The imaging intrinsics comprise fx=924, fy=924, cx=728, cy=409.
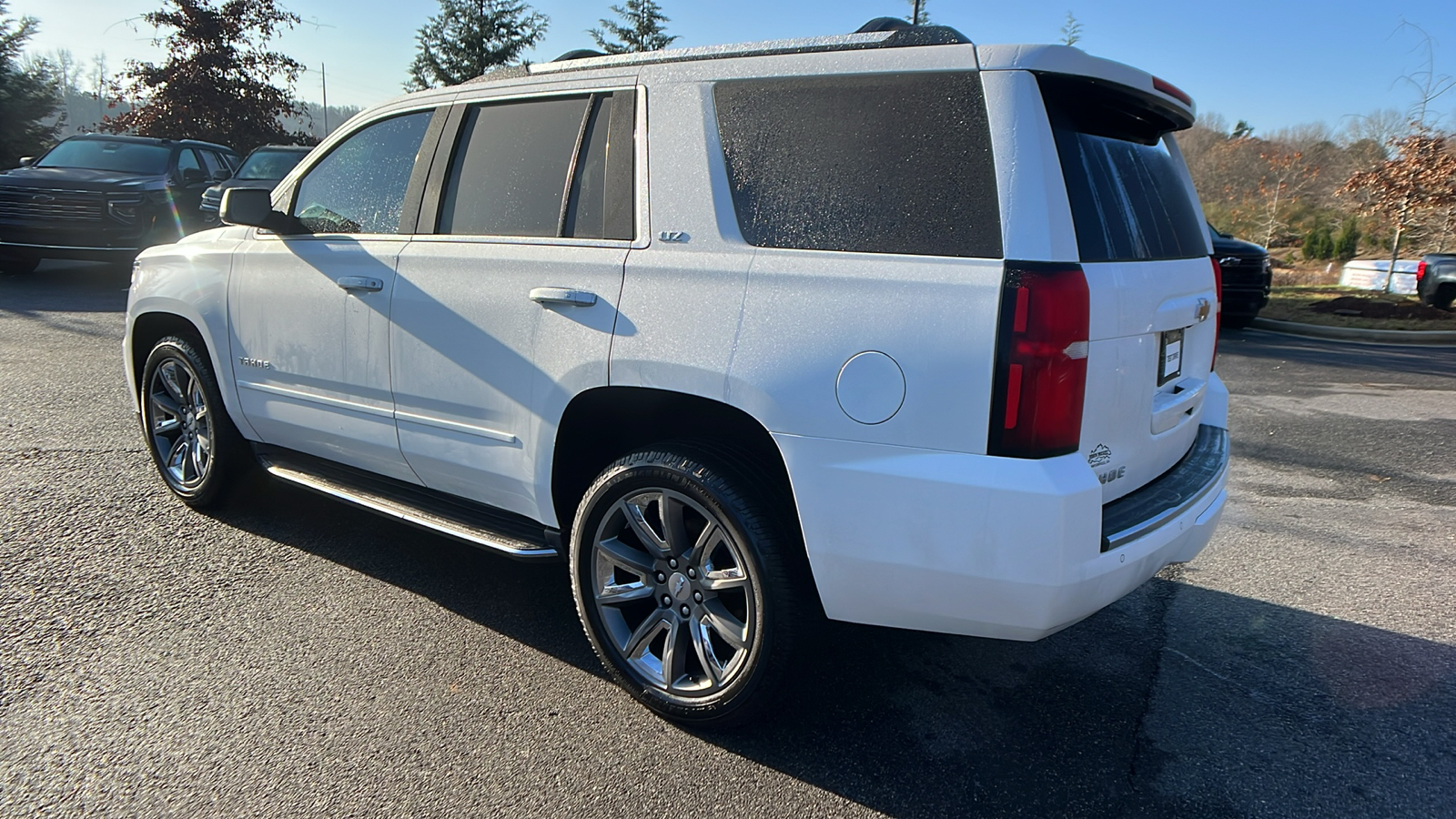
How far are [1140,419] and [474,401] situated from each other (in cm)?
210

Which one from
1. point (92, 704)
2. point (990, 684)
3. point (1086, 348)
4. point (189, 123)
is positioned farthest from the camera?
point (189, 123)

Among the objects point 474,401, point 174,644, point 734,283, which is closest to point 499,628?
point 474,401

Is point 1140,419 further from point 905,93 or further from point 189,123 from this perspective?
point 189,123

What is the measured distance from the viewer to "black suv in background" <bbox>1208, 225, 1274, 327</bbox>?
12.1 meters

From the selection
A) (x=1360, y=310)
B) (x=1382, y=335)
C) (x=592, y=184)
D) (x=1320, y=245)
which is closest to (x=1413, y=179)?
(x=1360, y=310)

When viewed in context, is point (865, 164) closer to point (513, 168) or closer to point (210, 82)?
point (513, 168)

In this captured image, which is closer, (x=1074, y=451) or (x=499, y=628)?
(x=1074, y=451)

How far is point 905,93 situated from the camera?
2.45m

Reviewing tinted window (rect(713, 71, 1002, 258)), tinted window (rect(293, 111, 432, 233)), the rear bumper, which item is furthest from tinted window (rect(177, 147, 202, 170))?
the rear bumper

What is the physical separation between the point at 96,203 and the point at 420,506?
11313 millimetres

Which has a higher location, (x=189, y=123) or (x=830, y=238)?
(x=189, y=123)

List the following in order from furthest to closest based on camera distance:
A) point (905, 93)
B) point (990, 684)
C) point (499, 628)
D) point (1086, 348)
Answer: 1. point (499, 628)
2. point (990, 684)
3. point (905, 93)
4. point (1086, 348)

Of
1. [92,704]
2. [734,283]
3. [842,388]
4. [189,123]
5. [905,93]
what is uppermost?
[189,123]

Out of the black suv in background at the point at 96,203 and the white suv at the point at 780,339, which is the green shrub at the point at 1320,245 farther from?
the black suv in background at the point at 96,203
